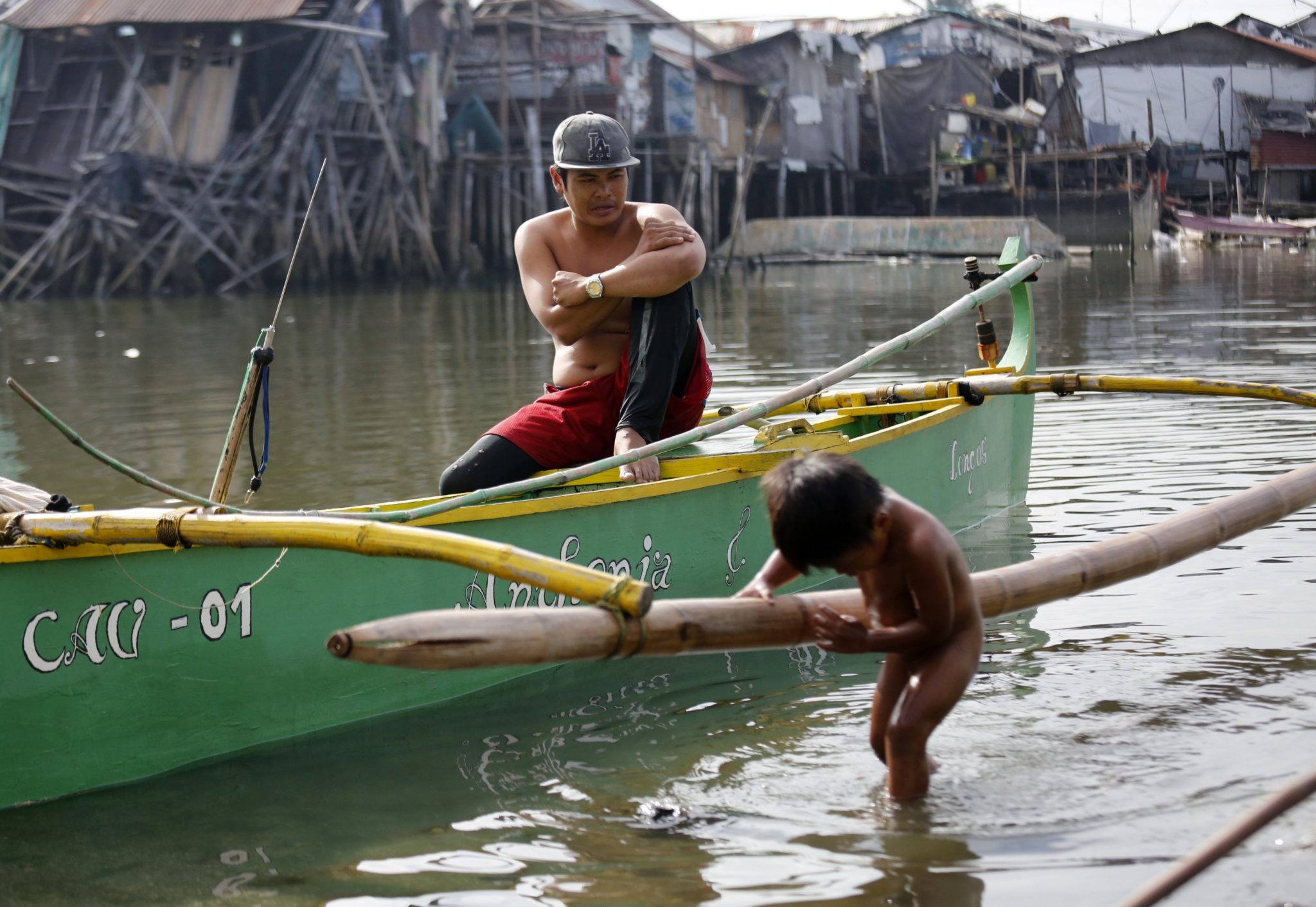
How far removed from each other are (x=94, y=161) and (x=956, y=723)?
21.7m

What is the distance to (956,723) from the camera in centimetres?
398

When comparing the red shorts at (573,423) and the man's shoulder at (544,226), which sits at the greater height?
the man's shoulder at (544,226)

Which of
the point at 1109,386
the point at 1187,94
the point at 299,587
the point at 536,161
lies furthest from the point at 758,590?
the point at 1187,94

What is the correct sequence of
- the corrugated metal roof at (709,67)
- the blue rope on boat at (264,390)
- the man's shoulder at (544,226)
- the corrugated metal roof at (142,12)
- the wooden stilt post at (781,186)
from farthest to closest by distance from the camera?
the wooden stilt post at (781,186) → the corrugated metal roof at (709,67) → the corrugated metal roof at (142,12) → the man's shoulder at (544,226) → the blue rope on boat at (264,390)

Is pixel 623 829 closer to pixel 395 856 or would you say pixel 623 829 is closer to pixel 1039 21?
pixel 395 856

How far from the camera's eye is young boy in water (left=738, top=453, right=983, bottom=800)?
293cm

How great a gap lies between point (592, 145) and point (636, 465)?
1.03 m

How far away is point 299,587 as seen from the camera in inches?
154

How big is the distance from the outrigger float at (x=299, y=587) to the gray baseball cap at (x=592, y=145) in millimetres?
918

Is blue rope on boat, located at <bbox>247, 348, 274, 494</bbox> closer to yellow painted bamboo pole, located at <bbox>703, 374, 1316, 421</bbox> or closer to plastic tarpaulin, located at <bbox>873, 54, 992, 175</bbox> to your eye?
yellow painted bamboo pole, located at <bbox>703, 374, 1316, 421</bbox>

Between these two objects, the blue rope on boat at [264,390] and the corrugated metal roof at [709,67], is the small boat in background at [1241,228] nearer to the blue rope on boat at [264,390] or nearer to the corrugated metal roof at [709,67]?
the corrugated metal roof at [709,67]

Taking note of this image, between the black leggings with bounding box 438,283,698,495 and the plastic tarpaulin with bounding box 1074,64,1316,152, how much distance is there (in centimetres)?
3330

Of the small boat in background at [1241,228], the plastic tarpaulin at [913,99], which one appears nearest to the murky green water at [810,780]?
the small boat in background at [1241,228]

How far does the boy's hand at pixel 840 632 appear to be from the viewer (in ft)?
9.86
